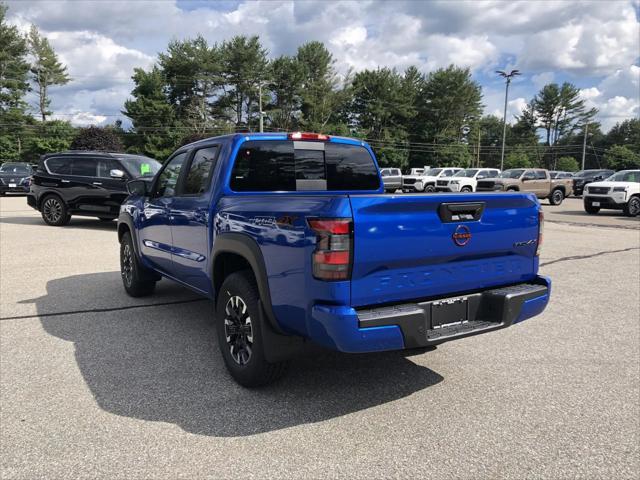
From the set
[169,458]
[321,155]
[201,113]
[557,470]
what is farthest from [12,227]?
[201,113]

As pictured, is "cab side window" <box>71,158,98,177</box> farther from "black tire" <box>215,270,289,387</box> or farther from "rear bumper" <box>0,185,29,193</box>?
"rear bumper" <box>0,185,29,193</box>

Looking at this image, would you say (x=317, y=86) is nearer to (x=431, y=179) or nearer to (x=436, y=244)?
(x=431, y=179)

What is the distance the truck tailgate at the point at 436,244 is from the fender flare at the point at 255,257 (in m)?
0.63

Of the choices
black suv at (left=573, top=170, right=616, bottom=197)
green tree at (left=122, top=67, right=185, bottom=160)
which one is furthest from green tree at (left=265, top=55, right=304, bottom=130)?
black suv at (left=573, top=170, right=616, bottom=197)

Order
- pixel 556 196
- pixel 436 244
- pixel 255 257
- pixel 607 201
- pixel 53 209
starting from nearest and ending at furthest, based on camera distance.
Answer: pixel 436 244
pixel 255 257
pixel 53 209
pixel 607 201
pixel 556 196

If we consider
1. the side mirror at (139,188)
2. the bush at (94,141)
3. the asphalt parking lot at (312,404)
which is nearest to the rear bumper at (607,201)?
the asphalt parking lot at (312,404)

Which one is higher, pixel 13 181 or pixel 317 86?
pixel 317 86

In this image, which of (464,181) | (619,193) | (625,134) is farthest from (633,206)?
(625,134)

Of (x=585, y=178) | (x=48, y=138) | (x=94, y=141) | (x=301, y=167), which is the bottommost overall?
(x=301, y=167)

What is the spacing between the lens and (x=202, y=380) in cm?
369

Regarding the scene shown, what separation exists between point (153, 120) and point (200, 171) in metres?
63.1

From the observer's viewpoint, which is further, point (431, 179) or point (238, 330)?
point (431, 179)

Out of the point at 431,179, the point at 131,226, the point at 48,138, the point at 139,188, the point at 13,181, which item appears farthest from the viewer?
the point at 48,138

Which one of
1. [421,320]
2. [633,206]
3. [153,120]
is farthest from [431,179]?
[153,120]
